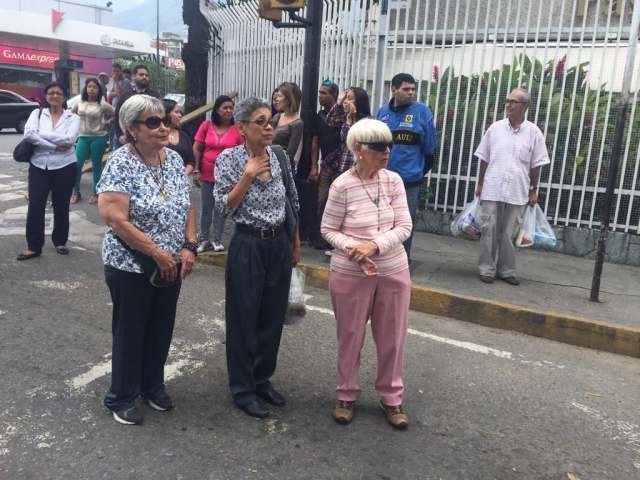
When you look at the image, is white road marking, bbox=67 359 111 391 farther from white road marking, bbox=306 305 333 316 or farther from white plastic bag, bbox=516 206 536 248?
white plastic bag, bbox=516 206 536 248

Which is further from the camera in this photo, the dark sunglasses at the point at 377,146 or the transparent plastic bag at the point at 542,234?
the transparent plastic bag at the point at 542,234

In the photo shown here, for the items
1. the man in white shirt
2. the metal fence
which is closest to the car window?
the metal fence

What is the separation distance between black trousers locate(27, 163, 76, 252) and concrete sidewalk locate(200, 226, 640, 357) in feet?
5.16

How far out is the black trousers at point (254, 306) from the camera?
11.0ft

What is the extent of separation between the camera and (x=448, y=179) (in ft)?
25.9

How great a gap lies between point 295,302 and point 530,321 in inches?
96.3

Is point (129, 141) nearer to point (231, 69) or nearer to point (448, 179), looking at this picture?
point (448, 179)

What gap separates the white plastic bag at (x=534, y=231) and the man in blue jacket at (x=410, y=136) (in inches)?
41.5

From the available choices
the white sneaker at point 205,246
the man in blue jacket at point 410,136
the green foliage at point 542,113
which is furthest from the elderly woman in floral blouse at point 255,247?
the green foliage at point 542,113

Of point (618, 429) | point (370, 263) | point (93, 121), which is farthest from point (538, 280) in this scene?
point (93, 121)

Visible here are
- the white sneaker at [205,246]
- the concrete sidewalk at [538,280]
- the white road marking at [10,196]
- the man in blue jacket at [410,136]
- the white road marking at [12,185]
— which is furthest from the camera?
the white road marking at [12,185]

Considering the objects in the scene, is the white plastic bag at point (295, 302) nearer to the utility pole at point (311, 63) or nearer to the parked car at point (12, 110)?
the utility pole at point (311, 63)

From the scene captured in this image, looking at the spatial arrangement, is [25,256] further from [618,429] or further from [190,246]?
[618,429]

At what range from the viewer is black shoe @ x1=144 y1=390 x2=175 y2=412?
3.41 metres
